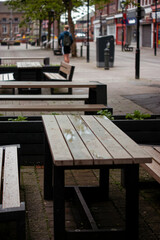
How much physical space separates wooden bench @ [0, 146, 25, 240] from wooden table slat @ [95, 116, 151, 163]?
807 mm

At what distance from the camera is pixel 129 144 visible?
3.68 meters

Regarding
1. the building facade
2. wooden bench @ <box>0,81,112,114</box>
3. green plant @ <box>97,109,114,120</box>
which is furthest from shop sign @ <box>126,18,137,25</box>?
green plant @ <box>97,109,114,120</box>

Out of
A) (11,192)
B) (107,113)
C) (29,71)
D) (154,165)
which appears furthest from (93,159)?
(29,71)

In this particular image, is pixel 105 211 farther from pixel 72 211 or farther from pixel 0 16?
pixel 0 16

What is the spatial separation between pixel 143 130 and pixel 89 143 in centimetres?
245

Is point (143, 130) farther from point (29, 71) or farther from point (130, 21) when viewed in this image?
point (130, 21)

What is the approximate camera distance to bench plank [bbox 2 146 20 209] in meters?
3.33

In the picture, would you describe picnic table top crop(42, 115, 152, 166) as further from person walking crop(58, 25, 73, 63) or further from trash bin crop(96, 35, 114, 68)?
person walking crop(58, 25, 73, 63)

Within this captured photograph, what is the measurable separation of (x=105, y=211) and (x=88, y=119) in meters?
0.85

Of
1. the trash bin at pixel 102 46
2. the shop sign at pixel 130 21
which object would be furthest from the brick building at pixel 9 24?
the trash bin at pixel 102 46

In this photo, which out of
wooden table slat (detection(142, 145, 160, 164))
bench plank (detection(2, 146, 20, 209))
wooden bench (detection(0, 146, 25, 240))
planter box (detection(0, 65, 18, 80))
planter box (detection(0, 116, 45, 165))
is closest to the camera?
wooden bench (detection(0, 146, 25, 240))

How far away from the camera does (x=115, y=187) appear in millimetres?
5160

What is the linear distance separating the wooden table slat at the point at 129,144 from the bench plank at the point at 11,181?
32.4 inches

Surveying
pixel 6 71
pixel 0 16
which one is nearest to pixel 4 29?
pixel 0 16
